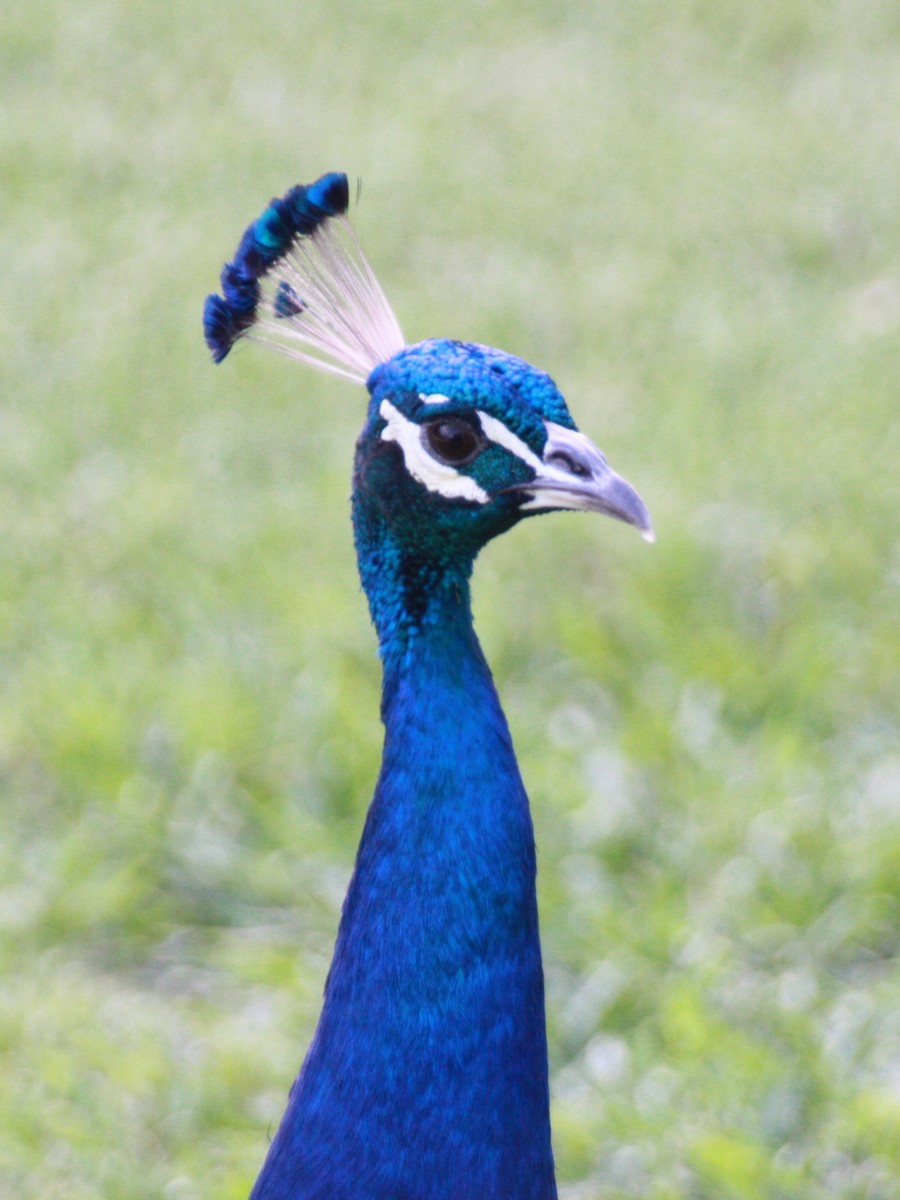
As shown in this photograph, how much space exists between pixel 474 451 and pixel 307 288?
27 centimetres

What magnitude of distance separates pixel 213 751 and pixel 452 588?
1397mm

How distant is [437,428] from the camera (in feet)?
4.79

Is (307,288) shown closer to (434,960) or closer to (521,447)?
(521,447)

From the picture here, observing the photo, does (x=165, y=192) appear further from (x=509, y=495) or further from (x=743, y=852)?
(x=509, y=495)

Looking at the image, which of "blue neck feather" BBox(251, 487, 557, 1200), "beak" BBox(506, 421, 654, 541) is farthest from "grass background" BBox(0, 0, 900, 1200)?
"beak" BBox(506, 421, 654, 541)

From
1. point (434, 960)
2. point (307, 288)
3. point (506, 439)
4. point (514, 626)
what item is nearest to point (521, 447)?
point (506, 439)

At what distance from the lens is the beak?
1428mm

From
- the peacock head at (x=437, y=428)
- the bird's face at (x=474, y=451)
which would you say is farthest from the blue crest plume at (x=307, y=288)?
the bird's face at (x=474, y=451)

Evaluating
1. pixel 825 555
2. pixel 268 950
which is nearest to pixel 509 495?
pixel 268 950

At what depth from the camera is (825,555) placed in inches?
128

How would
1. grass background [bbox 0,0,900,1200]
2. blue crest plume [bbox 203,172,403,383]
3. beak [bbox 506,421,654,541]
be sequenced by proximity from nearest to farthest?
beak [bbox 506,421,654,541] → blue crest plume [bbox 203,172,403,383] → grass background [bbox 0,0,900,1200]

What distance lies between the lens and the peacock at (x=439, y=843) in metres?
1.44

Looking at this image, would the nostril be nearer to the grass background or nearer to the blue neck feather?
the blue neck feather

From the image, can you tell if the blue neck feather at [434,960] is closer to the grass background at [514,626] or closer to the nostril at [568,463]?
the nostril at [568,463]
